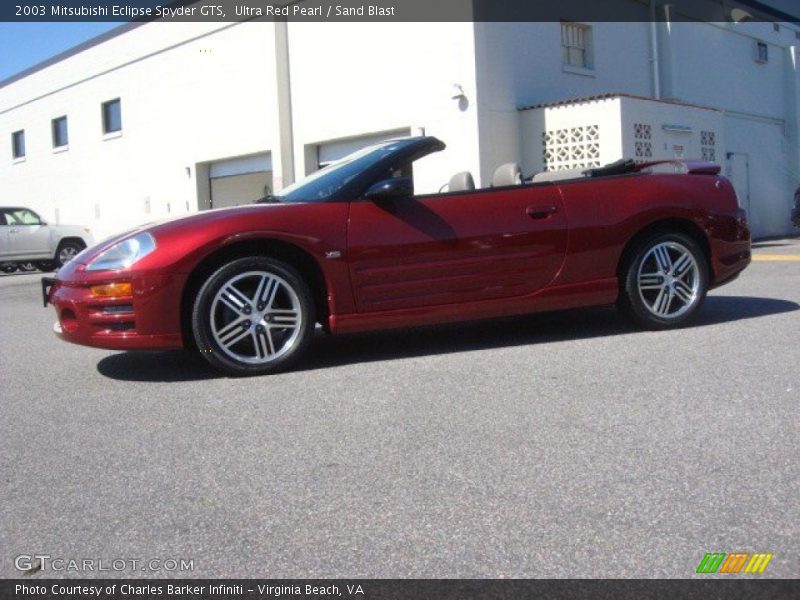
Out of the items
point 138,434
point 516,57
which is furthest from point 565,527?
point 516,57

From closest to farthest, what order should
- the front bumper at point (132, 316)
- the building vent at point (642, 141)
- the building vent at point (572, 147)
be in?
the front bumper at point (132, 316) < the building vent at point (572, 147) < the building vent at point (642, 141)

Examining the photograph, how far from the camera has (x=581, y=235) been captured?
19.1ft

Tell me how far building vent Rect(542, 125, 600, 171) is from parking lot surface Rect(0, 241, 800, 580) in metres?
9.67

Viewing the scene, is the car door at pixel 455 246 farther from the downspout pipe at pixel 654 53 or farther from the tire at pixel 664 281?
the downspout pipe at pixel 654 53

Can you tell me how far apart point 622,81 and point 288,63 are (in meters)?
6.68

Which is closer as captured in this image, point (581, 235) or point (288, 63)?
point (581, 235)

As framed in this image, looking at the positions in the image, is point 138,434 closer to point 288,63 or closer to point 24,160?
point 288,63

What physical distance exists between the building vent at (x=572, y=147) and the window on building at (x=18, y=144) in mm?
20182

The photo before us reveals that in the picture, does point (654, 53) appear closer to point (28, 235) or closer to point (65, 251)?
point (65, 251)

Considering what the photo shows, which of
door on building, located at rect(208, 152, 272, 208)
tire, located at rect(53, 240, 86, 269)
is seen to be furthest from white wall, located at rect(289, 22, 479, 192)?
tire, located at rect(53, 240, 86, 269)

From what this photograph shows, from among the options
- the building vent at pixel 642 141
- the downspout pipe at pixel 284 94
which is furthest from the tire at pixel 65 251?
the building vent at pixel 642 141

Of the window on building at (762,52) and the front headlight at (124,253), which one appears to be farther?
the window on building at (762,52)

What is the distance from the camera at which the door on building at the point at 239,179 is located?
20406 mm

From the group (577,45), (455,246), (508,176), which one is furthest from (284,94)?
(455,246)
